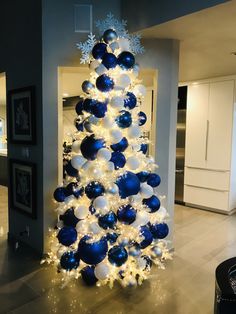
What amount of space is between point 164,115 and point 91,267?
1802 millimetres

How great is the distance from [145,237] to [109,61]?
165 centimetres

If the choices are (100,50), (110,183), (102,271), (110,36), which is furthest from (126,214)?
(110,36)

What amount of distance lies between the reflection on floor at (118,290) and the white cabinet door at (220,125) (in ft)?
6.10

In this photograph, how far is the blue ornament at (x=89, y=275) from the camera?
256cm

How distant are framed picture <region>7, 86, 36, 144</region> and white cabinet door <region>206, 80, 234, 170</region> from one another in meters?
3.29

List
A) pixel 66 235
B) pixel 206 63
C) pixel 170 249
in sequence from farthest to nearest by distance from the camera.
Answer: pixel 206 63
pixel 170 249
pixel 66 235

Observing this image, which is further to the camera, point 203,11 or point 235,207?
point 235,207

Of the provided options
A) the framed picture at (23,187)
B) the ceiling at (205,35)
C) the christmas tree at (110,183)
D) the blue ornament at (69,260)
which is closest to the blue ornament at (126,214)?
the christmas tree at (110,183)

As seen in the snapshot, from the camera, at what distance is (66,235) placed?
98.3 inches

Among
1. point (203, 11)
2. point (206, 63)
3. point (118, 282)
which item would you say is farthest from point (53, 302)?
point (206, 63)

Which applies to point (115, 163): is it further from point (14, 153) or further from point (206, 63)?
point (206, 63)

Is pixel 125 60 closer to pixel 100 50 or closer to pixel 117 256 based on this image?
pixel 100 50

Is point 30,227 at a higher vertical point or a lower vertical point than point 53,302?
higher

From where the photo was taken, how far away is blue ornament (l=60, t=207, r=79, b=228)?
257 cm
